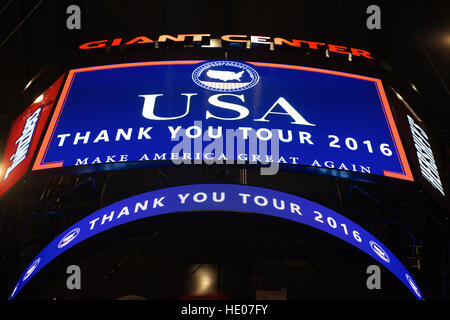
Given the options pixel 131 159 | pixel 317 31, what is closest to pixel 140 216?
pixel 131 159

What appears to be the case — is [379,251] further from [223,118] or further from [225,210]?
[223,118]

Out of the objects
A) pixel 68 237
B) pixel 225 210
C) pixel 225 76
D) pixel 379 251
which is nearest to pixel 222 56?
pixel 225 76

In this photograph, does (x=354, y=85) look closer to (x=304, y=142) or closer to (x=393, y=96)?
(x=393, y=96)

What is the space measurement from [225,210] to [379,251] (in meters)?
1.56

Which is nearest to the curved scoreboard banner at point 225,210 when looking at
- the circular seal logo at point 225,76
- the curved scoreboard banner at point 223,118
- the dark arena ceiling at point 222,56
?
the curved scoreboard banner at point 223,118

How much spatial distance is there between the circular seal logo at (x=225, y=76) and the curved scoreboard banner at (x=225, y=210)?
172 centimetres

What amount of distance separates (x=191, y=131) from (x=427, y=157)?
9.24 feet

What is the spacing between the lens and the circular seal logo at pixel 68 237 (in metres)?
4.70

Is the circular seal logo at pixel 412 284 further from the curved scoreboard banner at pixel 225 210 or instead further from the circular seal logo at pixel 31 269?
the circular seal logo at pixel 31 269

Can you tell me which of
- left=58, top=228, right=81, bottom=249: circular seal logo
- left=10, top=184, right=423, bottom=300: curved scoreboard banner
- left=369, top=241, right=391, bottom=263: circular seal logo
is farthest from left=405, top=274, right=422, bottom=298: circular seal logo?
left=58, top=228, right=81, bottom=249: circular seal logo

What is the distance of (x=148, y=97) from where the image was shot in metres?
5.89

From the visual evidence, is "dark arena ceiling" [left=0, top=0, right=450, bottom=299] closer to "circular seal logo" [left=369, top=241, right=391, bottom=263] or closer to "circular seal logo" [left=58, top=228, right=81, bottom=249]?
"circular seal logo" [left=369, top=241, right=391, bottom=263]

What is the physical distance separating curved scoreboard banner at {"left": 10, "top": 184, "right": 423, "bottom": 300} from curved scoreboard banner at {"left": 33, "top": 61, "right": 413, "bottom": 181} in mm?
336

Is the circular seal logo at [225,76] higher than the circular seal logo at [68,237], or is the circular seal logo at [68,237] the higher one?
the circular seal logo at [225,76]
